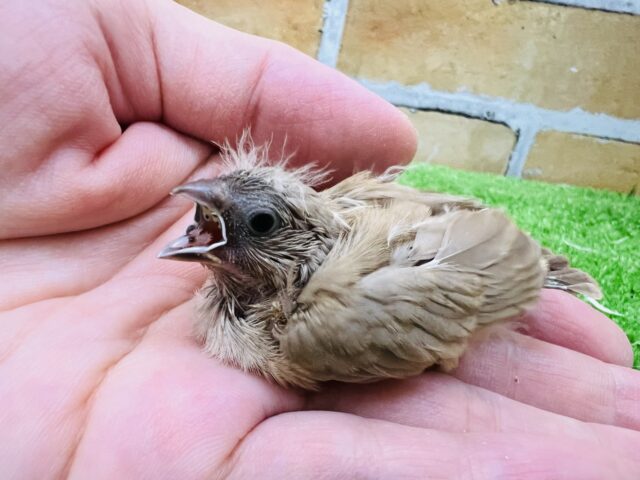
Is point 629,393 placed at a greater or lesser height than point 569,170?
greater

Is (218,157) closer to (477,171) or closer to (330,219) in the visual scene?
(330,219)

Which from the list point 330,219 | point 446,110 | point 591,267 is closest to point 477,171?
point 446,110

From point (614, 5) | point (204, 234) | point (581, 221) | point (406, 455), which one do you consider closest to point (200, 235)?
point (204, 234)

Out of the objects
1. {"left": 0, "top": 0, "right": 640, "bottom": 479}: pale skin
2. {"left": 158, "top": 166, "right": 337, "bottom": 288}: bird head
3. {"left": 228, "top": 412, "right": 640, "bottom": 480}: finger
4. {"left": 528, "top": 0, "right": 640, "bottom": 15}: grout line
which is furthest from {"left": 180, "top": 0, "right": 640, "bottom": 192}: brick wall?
{"left": 228, "top": 412, "right": 640, "bottom": 480}: finger

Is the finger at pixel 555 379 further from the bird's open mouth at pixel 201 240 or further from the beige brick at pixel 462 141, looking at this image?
the beige brick at pixel 462 141

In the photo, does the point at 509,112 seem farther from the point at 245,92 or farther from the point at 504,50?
the point at 245,92

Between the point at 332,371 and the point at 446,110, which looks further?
the point at 446,110

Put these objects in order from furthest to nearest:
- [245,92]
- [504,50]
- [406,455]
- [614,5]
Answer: [504,50] → [614,5] → [245,92] → [406,455]
